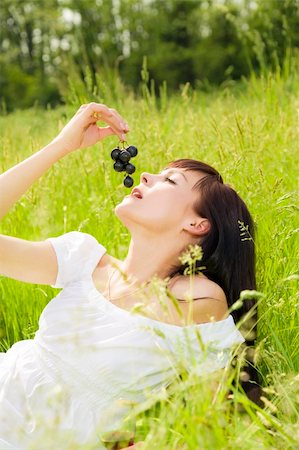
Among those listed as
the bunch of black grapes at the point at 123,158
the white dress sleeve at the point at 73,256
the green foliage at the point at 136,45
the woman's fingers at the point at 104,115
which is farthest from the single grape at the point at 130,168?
the green foliage at the point at 136,45

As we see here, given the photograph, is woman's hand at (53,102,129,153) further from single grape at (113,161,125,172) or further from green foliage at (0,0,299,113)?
green foliage at (0,0,299,113)

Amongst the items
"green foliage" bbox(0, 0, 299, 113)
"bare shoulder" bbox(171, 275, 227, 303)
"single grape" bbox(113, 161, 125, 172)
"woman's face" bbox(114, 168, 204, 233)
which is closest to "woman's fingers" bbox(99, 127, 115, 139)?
"single grape" bbox(113, 161, 125, 172)

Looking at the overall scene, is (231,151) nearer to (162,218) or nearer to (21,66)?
(162,218)

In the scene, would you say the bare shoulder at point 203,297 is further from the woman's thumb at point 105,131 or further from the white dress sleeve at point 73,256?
the woman's thumb at point 105,131

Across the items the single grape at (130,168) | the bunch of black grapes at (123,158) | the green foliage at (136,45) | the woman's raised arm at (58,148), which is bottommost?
the green foliage at (136,45)

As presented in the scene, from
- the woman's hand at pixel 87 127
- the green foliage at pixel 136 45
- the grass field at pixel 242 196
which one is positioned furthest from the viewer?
the green foliage at pixel 136 45

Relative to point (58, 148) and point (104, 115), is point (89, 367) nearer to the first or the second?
point (58, 148)

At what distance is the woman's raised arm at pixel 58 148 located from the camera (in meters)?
2.37

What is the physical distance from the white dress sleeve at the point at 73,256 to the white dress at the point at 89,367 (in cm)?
9

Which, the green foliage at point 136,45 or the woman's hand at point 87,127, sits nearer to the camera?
the woman's hand at point 87,127

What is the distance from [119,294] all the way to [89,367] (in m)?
0.25

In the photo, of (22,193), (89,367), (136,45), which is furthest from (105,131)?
(136,45)

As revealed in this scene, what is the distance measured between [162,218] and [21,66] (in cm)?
A: 2819

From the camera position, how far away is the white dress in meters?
2.08
